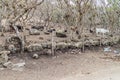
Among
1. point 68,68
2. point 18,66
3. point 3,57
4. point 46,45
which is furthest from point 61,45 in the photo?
point 3,57

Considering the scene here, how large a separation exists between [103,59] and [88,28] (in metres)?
7.31

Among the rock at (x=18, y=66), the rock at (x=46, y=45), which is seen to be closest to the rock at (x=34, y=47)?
the rock at (x=46, y=45)

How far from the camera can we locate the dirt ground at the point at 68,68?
9.75 metres

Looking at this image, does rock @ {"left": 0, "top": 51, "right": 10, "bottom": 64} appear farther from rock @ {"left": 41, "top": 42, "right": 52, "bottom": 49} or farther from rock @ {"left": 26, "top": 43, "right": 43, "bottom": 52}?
rock @ {"left": 41, "top": 42, "right": 52, "bottom": 49}

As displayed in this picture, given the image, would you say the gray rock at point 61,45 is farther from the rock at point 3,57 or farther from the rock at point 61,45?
the rock at point 3,57

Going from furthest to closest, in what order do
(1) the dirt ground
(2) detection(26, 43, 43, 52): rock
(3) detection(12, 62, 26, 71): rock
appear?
(2) detection(26, 43, 43, 52): rock → (3) detection(12, 62, 26, 71): rock → (1) the dirt ground

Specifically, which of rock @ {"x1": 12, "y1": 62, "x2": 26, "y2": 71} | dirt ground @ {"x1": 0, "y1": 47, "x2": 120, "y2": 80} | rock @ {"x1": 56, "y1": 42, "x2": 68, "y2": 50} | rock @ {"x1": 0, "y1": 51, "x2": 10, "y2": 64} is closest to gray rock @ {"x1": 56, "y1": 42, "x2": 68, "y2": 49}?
rock @ {"x1": 56, "y1": 42, "x2": 68, "y2": 50}

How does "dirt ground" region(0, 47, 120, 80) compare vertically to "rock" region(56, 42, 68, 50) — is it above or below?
below

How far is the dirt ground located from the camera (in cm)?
975

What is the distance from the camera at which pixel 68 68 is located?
11094 mm

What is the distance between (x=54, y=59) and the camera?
1220 centimetres

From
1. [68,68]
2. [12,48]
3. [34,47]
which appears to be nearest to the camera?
[68,68]

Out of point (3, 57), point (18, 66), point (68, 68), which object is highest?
point (3, 57)

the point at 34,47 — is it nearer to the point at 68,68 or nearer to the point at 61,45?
the point at 61,45
